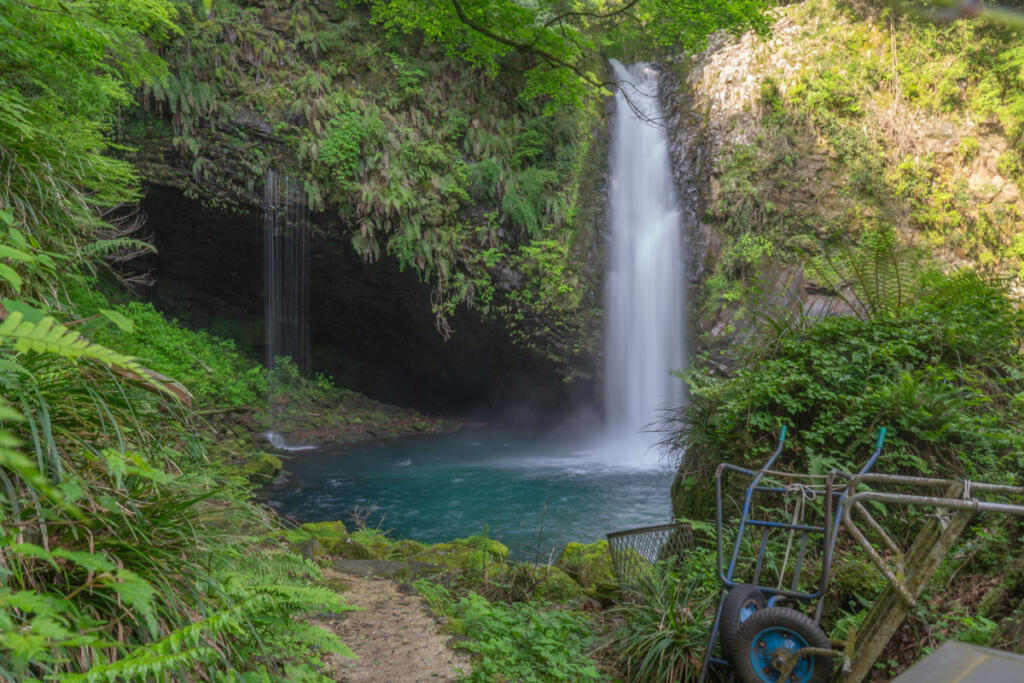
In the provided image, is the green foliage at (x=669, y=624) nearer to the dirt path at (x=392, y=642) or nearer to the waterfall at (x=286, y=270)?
the dirt path at (x=392, y=642)

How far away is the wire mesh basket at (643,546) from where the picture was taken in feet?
12.8

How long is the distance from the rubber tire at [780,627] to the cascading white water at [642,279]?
35.6 feet

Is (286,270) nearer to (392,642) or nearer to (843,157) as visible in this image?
(392,642)

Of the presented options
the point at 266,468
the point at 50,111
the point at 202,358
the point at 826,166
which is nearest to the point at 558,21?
the point at 50,111

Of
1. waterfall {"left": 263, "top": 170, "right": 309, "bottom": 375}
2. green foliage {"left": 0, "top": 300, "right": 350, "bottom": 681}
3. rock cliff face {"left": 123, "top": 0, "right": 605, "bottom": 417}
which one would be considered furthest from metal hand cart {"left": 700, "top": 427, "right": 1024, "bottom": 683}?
waterfall {"left": 263, "top": 170, "right": 309, "bottom": 375}

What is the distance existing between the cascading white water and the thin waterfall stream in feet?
0.09

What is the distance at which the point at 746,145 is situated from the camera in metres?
12.2

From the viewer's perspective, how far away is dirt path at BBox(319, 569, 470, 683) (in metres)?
2.72

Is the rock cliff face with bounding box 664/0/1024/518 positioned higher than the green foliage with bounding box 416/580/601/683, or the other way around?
the rock cliff face with bounding box 664/0/1024/518

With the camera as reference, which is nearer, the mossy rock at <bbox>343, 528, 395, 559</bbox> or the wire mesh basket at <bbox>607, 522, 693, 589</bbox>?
the wire mesh basket at <bbox>607, 522, 693, 589</bbox>

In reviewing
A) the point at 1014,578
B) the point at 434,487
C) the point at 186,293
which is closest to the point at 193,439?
the point at 1014,578

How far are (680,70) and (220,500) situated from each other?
15650 mm

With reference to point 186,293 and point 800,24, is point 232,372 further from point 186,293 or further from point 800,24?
point 800,24

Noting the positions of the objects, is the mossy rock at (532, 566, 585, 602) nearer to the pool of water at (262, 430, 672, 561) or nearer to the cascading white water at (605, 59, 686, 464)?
the pool of water at (262, 430, 672, 561)
